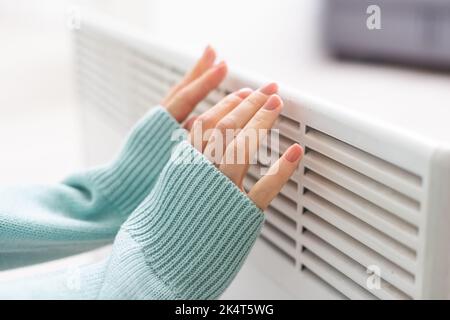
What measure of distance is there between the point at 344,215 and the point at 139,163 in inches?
9.8

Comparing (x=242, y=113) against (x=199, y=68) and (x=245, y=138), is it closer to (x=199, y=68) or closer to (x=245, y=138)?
(x=245, y=138)

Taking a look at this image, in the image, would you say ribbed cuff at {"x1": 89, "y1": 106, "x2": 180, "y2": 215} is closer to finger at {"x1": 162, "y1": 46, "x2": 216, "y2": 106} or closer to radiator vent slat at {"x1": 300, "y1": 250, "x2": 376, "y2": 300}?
finger at {"x1": 162, "y1": 46, "x2": 216, "y2": 106}

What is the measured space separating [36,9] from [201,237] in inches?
74.8

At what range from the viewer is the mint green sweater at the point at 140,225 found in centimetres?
53

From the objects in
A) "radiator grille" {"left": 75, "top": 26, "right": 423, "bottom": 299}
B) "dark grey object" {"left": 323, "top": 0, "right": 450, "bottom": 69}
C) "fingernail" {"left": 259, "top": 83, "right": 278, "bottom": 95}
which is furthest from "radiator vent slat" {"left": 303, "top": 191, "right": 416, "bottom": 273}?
Result: "dark grey object" {"left": 323, "top": 0, "right": 450, "bottom": 69}

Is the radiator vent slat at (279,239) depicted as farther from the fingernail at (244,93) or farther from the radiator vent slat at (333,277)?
the fingernail at (244,93)

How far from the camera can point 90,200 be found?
707 mm

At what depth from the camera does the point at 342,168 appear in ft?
1.74

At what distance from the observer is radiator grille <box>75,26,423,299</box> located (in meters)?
0.47

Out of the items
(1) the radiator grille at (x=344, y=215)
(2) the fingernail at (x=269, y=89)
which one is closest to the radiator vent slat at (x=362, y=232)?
(1) the radiator grille at (x=344, y=215)

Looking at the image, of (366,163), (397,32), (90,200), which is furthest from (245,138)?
(397,32)
